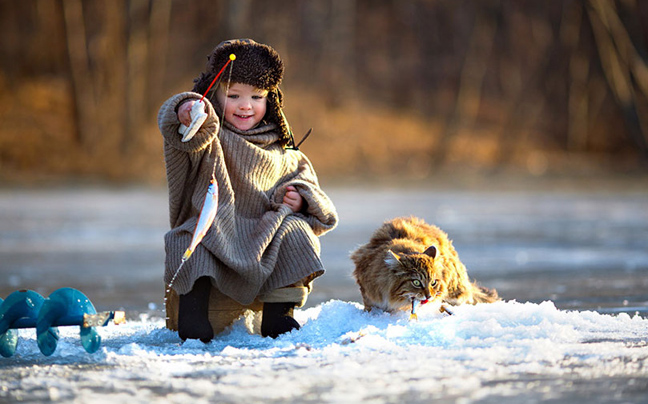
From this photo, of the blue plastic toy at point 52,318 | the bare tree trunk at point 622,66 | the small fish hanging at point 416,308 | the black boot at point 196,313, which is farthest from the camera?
the bare tree trunk at point 622,66

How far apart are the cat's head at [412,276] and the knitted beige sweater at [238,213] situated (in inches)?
13.2

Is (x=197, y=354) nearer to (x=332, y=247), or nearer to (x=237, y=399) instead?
(x=237, y=399)

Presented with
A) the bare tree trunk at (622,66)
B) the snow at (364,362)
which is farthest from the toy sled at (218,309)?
the bare tree trunk at (622,66)

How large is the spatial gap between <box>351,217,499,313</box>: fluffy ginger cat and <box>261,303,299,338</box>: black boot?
0.44 metres

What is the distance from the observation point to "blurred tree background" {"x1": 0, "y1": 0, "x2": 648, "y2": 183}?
22.1m

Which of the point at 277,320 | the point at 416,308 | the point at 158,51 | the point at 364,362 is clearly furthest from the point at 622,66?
the point at 364,362

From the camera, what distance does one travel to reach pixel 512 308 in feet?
12.6

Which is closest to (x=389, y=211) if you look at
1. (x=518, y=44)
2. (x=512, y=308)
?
(x=512, y=308)

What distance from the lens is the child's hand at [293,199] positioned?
13.1 feet

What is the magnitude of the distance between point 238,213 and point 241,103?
1.63 feet

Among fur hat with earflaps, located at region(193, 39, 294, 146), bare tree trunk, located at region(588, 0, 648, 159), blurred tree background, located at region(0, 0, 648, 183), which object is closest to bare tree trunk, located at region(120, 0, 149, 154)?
blurred tree background, located at region(0, 0, 648, 183)

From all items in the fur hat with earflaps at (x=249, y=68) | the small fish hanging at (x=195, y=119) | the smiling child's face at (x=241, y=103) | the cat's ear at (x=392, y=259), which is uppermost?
the fur hat with earflaps at (x=249, y=68)

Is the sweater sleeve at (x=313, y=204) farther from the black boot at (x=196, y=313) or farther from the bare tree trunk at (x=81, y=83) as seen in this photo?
the bare tree trunk at (x=81, y=83)

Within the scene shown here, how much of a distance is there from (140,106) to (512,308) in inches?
784
